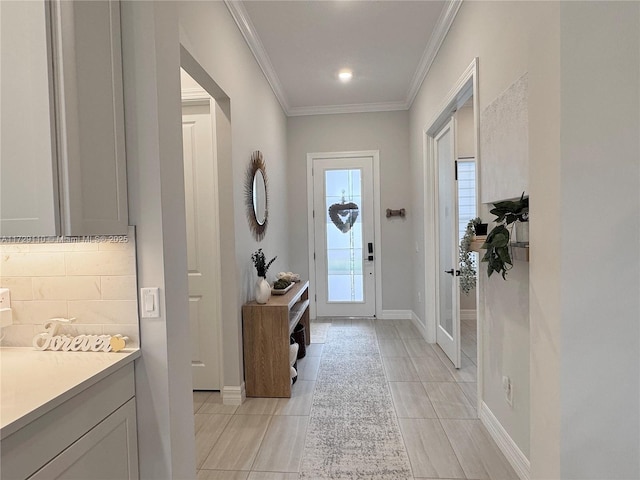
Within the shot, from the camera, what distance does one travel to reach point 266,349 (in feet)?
8.91

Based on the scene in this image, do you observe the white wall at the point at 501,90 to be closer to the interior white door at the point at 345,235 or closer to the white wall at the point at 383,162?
the white wall at the point at 383,162

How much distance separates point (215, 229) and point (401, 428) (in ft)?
6.19

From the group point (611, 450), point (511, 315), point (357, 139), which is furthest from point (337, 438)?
point (357, 139)

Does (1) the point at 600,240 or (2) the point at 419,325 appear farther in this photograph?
(2) the point at 419,325

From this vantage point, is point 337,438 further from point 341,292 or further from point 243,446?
point 341,292

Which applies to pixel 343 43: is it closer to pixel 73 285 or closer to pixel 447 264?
pixel 447 264

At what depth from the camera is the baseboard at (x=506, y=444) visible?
5.78ft

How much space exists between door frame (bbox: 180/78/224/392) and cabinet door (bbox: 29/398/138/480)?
131 centimetres

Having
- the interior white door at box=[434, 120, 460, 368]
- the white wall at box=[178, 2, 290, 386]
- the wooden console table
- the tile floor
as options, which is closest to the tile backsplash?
the tile floor

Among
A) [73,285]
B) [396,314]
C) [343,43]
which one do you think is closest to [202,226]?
[73,285]

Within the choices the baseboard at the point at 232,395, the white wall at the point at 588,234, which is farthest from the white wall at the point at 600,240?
the baseboard at the point at 232,395

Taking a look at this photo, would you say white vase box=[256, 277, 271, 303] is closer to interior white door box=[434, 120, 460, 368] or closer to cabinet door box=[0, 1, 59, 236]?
interior white door box=[434, 120, 460, 368]

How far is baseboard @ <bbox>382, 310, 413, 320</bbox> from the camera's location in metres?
4.91

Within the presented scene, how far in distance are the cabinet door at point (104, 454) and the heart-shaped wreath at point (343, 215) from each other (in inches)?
152
